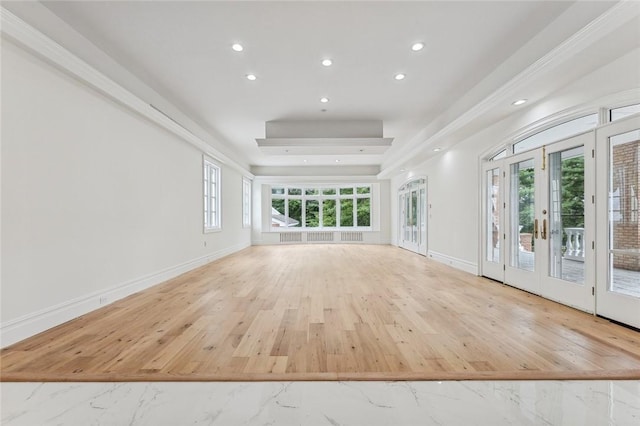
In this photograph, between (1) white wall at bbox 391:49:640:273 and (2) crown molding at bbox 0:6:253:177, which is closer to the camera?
(2) crown molding at bbox 0:6:253:177

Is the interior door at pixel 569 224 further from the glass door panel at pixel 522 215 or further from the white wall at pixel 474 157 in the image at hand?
the white wall at pixel 474 157

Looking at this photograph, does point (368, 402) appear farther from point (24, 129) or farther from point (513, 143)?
point (513, 143)

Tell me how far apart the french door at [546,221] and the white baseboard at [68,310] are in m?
5.51

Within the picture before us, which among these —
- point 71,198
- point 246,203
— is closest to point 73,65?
point 71,198

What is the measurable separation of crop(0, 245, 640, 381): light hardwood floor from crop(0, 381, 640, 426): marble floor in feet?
0.30

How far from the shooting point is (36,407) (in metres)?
1.67

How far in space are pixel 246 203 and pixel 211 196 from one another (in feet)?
11.1

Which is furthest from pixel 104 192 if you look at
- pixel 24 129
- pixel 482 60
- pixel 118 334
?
pixel 482 60

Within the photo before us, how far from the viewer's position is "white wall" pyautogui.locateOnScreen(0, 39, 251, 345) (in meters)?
2.54

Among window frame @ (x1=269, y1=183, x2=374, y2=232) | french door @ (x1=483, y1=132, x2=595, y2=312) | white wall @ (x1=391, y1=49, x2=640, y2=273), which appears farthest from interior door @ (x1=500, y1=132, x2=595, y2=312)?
window frame @ (x1=269, y1=183, x2=374, y2=232)

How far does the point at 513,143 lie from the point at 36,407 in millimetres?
5790

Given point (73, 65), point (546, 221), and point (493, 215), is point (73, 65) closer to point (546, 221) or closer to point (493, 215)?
point (546, 221)

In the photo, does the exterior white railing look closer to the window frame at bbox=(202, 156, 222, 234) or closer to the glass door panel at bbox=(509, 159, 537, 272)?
the glass door panel at bbox=(509, 159, 537, 272)

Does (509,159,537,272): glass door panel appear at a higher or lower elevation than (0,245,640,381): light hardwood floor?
higher
